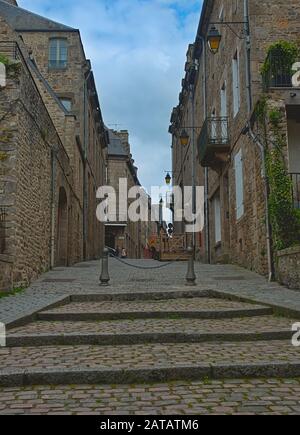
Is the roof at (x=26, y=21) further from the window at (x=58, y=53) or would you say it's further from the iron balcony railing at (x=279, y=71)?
the iron balcony railing at (x=279, y=71)

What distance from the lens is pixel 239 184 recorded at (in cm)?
1530

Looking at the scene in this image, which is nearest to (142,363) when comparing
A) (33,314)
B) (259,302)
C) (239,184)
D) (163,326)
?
(163,326)

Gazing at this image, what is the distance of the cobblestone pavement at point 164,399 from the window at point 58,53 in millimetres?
23363

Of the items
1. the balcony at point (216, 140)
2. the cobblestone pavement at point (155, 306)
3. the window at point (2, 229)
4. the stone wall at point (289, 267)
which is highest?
the balcony at point (216, 140)

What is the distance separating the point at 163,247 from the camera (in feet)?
80.2

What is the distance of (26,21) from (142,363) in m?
24.8

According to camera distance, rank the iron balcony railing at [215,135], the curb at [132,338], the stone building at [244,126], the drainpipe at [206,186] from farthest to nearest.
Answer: the drainpipe at [206,186]
the iron balcony railing at [215,135]
the stone building at [244,126]
the curb at [132,338]

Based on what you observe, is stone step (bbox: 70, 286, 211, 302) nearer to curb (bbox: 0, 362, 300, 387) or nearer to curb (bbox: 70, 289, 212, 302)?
curb (bbox: 70, 289, 212, 302)

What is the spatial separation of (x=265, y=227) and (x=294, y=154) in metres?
2.25

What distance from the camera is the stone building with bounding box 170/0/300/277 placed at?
12.1 meters

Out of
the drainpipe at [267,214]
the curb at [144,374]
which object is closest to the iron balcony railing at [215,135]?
the drainpipe at [267,214]

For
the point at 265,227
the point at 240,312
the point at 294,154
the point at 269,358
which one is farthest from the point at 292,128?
the point at 269,358

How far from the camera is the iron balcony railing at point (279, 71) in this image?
12289mm
